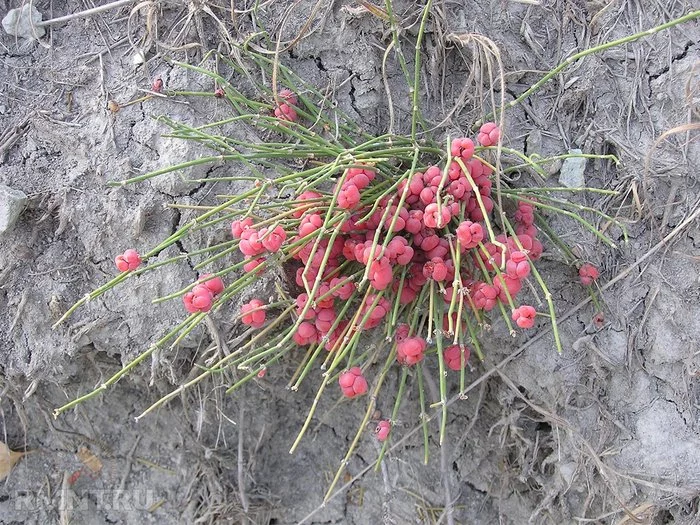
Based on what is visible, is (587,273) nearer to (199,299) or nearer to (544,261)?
(544,261)

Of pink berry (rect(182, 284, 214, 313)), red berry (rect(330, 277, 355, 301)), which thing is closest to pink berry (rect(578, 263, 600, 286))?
red berry (rect(330, 277, 355, 301))

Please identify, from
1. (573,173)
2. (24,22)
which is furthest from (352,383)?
(24,22)

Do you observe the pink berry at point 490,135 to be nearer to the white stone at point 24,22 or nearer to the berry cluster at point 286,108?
the berry cluster at point 286,108

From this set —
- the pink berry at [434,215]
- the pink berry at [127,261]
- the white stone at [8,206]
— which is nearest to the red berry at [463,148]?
the pink berry at [434,215]

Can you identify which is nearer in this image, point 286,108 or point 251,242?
point 251,242

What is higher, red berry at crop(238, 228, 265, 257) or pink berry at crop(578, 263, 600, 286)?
red berry at crop(238, 228, 265, 257)

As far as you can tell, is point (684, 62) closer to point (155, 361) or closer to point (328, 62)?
point (328, 62)

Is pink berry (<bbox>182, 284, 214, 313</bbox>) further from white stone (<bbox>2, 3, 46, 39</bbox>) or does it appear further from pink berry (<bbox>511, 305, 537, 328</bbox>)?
white stone (<bbox>2, 3, 46, 39</bbox>)
